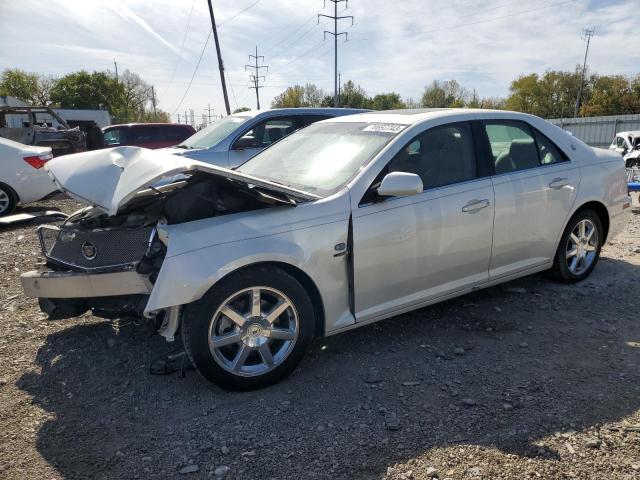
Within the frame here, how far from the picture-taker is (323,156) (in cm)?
379

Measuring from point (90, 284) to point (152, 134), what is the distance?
1166 centimetres

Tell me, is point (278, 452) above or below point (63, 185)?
below

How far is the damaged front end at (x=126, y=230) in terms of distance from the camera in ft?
9.80

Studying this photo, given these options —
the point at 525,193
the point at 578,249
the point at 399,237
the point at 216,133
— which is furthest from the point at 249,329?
the point at 216,133

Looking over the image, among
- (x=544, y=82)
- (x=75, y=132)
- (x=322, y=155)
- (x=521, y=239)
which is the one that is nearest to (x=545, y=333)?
(x=521, y=239)

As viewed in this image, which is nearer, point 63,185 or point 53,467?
point 53,467

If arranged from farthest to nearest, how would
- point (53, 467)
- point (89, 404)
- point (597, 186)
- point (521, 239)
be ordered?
point (597, 186), point (521, 239), point (89, 404), point (53, 467)

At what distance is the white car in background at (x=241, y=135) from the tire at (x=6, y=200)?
320 centimetres

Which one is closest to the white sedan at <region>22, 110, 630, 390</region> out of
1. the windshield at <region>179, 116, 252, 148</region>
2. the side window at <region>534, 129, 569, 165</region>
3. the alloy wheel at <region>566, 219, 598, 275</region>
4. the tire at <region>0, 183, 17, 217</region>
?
the side window at <region>534, 129, 569, 165</region>

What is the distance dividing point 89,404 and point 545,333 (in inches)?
129

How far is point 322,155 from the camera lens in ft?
12.5

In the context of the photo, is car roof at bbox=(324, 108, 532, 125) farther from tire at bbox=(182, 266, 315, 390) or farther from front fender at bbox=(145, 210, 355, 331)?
tire at bbox=(182, 266, 315, 390)

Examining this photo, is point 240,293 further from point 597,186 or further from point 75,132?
point 75,132

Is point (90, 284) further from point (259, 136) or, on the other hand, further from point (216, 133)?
point (216, 133)
